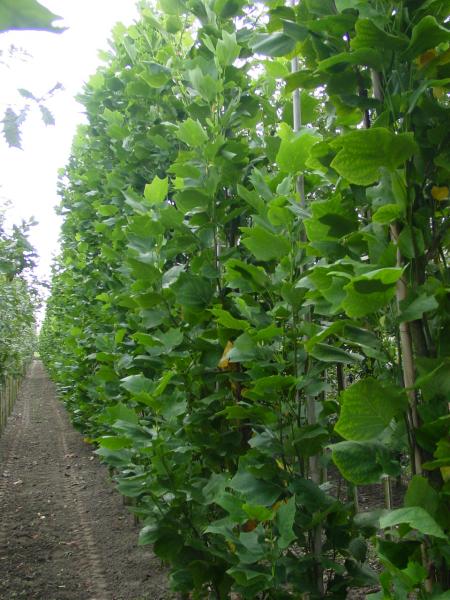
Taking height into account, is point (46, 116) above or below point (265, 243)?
above

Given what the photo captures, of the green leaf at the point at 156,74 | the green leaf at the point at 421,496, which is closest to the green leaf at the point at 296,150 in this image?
the green leaf at the point at 421,496

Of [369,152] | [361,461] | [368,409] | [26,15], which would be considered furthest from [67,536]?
[26,15]

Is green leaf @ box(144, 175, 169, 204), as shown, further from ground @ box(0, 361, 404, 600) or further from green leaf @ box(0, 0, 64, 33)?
green leaf @ box(0, 0, 64, 33)

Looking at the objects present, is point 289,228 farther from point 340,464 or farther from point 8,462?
point 8,462

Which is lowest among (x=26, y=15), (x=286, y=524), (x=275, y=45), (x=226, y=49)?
(x=286, y=524)

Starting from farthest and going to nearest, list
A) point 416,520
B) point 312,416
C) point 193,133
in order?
1. point 193,133
2. point 312,416
3. point 416,520

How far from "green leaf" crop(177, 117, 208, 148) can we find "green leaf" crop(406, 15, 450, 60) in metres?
1.18

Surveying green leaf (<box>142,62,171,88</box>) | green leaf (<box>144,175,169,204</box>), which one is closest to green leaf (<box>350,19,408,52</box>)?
green leaf (<box>144,175,169,204</box>)

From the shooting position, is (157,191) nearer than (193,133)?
No

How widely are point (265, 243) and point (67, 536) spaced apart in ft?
15.2

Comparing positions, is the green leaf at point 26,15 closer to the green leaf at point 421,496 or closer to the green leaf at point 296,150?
the green leaf at point 421,496

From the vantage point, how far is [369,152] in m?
1.21

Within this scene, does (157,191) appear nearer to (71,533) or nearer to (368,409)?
Answer: (368,409)

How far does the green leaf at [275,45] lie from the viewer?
61.2 inches
